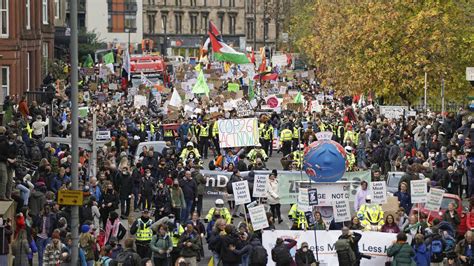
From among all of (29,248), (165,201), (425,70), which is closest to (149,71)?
(425,70)

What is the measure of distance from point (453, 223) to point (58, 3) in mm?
55286

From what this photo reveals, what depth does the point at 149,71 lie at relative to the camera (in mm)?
87688

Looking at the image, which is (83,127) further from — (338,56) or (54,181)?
(338,56)

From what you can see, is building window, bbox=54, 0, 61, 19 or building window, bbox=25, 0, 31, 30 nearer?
building window, bbox=25, 0, 31, 30

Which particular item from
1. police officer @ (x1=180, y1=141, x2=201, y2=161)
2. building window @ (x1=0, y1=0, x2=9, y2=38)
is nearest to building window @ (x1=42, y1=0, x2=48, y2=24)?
building window @ (x1=0, y1=0, x2=9, y2=38)

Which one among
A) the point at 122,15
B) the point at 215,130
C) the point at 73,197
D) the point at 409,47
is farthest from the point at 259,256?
the point at 122,15

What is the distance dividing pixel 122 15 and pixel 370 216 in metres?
120

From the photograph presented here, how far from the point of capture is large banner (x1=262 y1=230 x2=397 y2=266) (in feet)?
90.3

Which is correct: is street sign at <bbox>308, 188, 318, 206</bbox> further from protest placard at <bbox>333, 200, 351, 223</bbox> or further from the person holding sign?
the person holding sign

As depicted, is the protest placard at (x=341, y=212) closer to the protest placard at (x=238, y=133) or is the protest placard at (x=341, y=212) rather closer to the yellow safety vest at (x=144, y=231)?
the yellow safety vest at (x=144, y=231)

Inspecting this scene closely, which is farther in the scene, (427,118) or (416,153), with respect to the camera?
(427,118)

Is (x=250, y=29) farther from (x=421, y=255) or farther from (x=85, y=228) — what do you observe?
(x=421, y=255)

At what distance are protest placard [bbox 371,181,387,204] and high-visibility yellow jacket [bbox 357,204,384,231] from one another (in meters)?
0.80

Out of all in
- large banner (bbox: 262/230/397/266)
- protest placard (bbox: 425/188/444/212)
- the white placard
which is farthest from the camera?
the white placard
